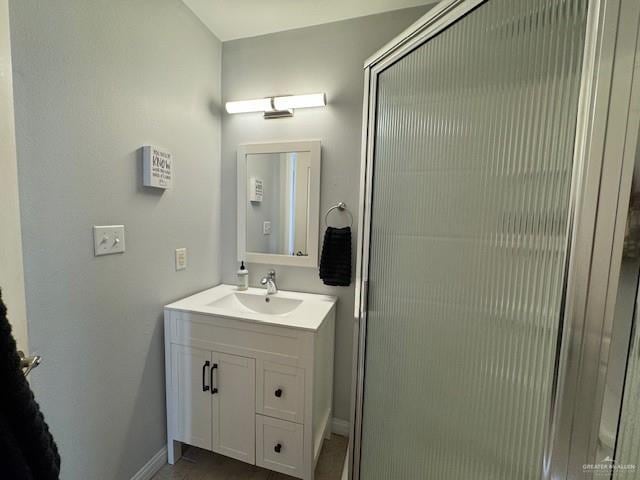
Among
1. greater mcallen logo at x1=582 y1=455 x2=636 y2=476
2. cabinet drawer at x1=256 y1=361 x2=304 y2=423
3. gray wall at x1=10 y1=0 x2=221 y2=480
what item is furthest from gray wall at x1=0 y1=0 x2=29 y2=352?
greater mcallen logo at x1=582 y1=455 x2=636 y2=476

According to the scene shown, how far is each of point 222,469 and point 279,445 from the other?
44cm

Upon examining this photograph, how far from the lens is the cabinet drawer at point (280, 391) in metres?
1.18

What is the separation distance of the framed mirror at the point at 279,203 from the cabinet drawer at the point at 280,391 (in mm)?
623

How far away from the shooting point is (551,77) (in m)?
0.58

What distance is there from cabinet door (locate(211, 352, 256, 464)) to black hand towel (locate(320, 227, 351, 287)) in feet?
1.96

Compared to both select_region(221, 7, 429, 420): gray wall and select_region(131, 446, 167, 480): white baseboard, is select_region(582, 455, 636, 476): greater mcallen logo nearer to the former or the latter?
select_region(221, 7, 429, 420): gray wall

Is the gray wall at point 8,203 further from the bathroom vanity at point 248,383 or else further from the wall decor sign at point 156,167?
the bathroom vanity at point 248,383

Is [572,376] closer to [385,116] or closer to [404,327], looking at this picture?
[404,327]

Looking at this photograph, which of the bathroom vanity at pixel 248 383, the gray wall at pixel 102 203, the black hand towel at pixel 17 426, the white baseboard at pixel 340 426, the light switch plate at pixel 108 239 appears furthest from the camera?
the white baseboard at pixel 340 426

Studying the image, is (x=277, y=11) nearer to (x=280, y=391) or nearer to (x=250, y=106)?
(x=250, y=106)

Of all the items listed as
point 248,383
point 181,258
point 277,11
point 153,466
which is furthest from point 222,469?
point 277,11

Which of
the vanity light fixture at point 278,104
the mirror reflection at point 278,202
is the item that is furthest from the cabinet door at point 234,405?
the vanity light fixture at point 278,104

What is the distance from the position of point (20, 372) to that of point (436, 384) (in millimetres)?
978

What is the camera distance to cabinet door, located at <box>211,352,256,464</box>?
48.9 inches
